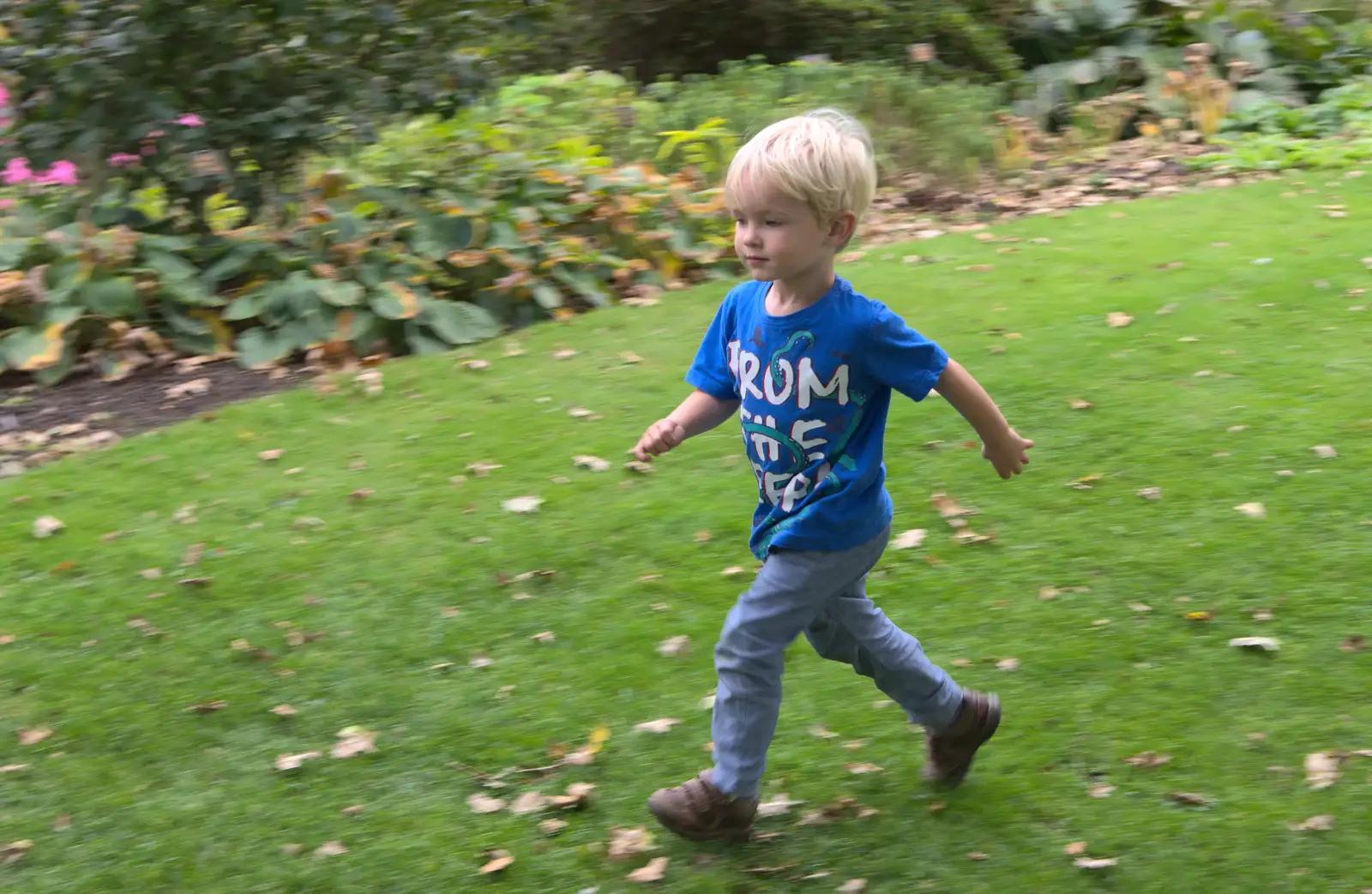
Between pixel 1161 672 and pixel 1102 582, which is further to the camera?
pixel 1102 582

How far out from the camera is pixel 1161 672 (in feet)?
12.0

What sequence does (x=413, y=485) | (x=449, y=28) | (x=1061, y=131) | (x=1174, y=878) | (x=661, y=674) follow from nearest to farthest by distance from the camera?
(x=1174, y=878) → (x=661, y=674) → (x=413, y=485) → (x=449, y=28) → (x=1061, y=131)

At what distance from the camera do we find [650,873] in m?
3.04

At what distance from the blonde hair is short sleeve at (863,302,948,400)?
25cm

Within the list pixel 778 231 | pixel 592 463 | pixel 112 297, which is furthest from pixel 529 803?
pixel 112 297

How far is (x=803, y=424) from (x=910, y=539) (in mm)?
1952

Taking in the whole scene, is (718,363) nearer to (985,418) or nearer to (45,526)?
(985,418)

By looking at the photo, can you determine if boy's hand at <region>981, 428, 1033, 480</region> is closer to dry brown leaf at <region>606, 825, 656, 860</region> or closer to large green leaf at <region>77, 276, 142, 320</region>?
dry brown leaf at <region>606, 825, 656, 860</region>

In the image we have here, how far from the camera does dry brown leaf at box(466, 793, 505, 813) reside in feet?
10.9

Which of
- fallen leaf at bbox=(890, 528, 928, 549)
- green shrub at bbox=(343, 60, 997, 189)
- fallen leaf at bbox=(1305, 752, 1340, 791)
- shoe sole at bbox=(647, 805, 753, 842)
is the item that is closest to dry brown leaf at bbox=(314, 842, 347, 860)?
shoe sole at bbox=(647, 805, 753, 842)

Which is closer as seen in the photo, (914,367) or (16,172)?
(914,367)

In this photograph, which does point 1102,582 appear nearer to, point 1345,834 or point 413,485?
point 1345,834

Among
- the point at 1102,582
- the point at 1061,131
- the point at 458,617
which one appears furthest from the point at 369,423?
the point at 1061,131

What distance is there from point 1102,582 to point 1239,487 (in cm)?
90
